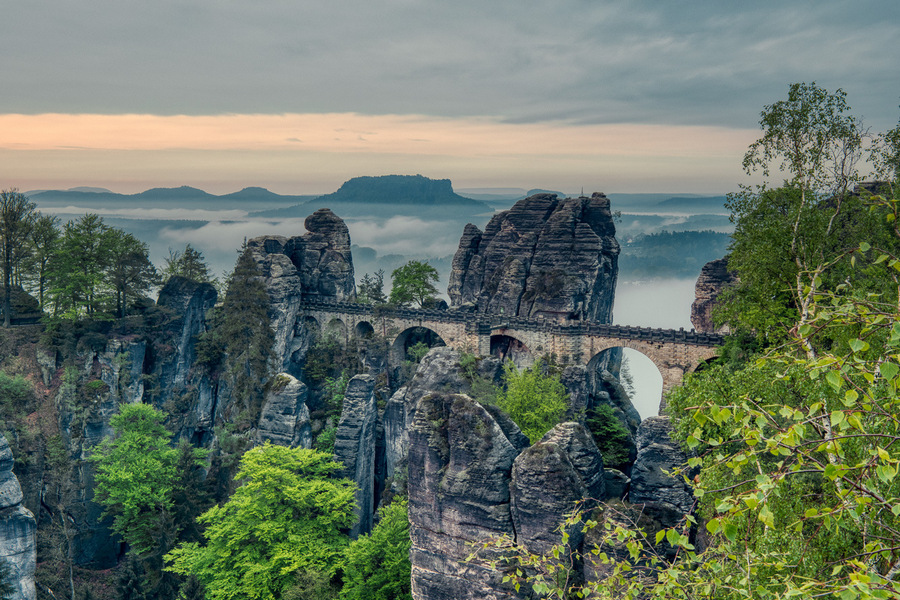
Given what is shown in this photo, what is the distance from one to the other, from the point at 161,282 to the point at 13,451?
16632mm

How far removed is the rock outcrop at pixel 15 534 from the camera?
3241 cm

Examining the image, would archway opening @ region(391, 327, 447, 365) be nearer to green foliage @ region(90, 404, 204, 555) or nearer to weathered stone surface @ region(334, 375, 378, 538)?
weathered stone surface @ region(334, 375, 378, 538)

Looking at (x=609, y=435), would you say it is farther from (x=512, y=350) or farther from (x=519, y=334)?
(x=512, y=350)

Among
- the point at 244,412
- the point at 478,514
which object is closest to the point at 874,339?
the point at 478,514

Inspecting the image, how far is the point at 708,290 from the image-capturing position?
49188 mm

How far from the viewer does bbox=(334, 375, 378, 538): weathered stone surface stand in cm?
3934

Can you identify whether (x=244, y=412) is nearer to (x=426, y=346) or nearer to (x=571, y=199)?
(x=426, y=346)

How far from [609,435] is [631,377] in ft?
150

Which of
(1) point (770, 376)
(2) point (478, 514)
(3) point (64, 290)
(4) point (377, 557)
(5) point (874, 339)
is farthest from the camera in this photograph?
(3) point (64, 290)

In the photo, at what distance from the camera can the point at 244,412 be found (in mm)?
44625

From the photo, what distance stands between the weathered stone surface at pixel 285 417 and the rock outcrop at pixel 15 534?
43.6 ft

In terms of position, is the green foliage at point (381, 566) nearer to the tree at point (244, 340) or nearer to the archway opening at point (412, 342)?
the tree at point (244, 340)

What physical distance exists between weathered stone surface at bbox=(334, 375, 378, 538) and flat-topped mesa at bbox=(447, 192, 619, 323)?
16.0 metres

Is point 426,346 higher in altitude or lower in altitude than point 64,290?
lower
